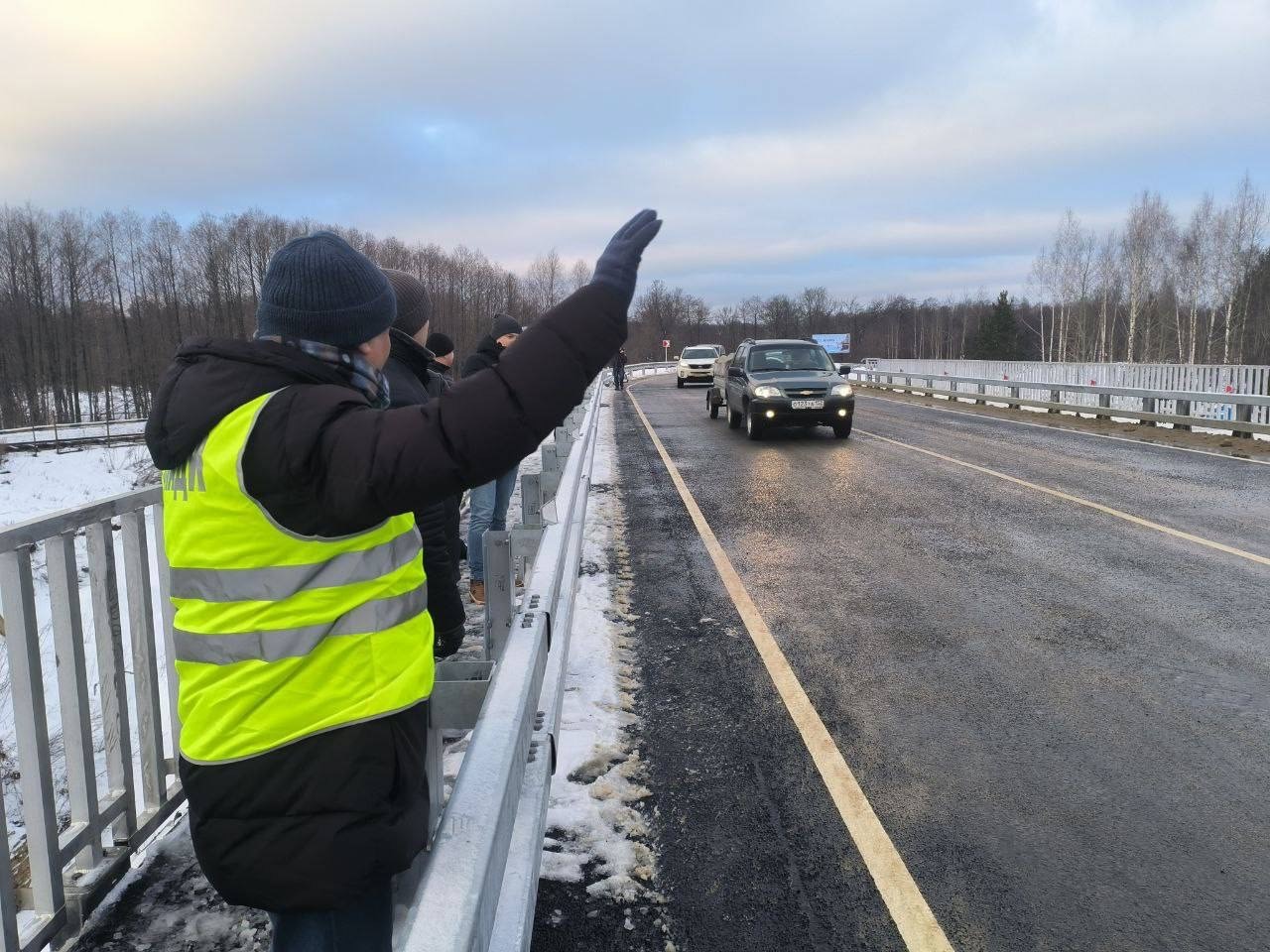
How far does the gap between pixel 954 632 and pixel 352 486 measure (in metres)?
4.92

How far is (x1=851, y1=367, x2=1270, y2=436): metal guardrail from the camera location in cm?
1565

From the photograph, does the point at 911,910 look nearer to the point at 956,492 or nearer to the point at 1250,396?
the point at 956,492

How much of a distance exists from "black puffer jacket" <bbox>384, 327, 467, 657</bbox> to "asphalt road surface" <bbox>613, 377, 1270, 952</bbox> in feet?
3.65

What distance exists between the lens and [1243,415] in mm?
15664

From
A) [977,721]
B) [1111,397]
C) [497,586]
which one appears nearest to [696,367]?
[1111,397]

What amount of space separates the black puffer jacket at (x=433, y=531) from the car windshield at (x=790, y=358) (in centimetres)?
1348

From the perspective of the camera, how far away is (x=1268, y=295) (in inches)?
2202

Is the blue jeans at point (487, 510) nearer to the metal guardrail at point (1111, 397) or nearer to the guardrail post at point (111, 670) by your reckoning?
the guardrail post at point (111, 670)

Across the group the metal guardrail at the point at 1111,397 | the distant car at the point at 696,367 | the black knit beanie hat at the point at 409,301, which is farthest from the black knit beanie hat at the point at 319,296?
the distant car at the point at 696,367

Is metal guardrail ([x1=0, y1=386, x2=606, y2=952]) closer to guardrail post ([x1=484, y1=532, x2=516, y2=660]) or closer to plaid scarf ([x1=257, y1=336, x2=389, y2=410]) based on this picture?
guardrail post ([x1=484, y1=532, x2=516, y2=660])

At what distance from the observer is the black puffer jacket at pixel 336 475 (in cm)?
146

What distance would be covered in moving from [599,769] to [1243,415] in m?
16.7

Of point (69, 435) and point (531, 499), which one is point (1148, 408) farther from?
point (69, 435)

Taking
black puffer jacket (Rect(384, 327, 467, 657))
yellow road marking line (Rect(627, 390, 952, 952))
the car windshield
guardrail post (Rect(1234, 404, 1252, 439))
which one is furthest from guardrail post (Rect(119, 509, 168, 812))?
guardrail post (Rect(1234, 404, 1252, 439))
